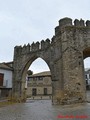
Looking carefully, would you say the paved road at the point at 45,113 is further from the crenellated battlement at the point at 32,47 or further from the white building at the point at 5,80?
the white building at the point at 5,80

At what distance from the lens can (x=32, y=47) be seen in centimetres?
1667

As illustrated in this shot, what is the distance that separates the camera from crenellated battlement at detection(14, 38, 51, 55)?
1546 centimetres

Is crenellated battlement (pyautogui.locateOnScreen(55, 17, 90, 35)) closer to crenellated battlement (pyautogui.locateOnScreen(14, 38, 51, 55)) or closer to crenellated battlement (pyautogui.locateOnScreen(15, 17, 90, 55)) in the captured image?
crenellated battlement (pyautogui.locateOnScreen(15, 17, 90, 55))

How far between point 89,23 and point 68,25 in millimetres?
1968

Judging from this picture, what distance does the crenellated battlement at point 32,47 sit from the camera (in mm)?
15459

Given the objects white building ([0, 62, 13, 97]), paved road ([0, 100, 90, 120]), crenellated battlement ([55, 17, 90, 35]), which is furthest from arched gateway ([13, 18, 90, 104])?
white building ([0, 62, 13, 97])

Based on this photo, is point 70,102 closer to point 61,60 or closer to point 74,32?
point 61,60

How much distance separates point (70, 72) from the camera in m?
10.9

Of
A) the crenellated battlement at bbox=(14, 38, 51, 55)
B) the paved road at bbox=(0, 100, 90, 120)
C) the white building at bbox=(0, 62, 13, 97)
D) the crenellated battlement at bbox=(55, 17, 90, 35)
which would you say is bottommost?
the paved road at bbox=(0, 100, 90, 120)

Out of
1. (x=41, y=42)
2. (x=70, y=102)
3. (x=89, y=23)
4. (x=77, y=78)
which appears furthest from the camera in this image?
(x=41, y=42)

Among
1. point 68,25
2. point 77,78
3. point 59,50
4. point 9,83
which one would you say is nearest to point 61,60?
point 59,50

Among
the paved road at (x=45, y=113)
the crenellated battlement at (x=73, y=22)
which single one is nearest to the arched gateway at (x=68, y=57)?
the crenellated battlement at (x=73, y=22)

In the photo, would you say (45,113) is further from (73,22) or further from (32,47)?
(32,47)

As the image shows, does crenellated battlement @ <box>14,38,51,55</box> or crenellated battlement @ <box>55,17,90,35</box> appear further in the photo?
crenellated battlement @ <box>14,38,51,55</box>
